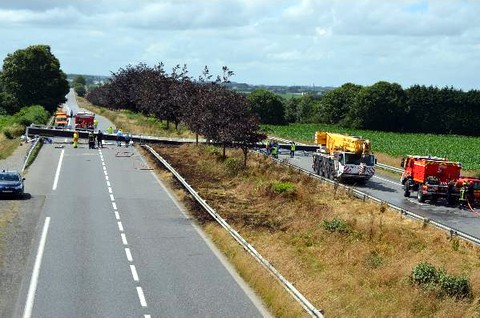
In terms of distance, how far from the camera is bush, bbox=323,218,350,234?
25141mm

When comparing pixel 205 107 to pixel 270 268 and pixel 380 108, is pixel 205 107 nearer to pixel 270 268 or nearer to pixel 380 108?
pixel 270 268

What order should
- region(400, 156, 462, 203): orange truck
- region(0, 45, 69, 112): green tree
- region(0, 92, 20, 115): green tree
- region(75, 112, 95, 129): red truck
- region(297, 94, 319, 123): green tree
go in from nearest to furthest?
1. region(400, 156, 462, 203): orange truck
2. region(75, 112, 95, 129): red truck
3. region(0, 45, 69, 112): green tree
4. region(0, 92, 20, 115): green tree
5. region(297, 94, 319, 123): green tree

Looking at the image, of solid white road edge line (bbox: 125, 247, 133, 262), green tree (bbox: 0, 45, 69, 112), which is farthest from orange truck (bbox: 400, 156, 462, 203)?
green tree (bbox: 0, 45, 69, 112)

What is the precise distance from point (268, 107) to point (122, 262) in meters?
119

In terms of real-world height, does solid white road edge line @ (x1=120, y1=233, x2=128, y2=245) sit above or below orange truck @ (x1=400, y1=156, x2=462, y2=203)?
below

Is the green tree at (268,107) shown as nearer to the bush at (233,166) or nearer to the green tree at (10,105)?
the green tree at (10,105)

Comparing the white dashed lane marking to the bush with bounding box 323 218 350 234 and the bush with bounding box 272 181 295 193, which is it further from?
the bush with bounding box 272 181 295 193

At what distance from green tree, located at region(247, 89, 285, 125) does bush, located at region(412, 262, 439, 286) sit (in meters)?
120

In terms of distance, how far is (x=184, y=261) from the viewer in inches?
843

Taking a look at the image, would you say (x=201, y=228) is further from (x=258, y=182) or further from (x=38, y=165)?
(x=38, y=165)

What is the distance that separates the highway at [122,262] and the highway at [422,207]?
38.1 ft

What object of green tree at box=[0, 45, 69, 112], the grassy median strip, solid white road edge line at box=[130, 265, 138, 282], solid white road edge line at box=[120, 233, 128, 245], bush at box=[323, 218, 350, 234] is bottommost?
the grassy median strip

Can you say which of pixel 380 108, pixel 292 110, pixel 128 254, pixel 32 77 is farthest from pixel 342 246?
pixel 292 110

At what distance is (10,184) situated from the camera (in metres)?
31.6
